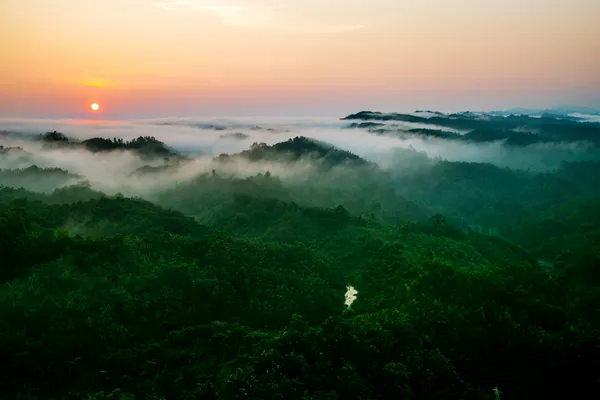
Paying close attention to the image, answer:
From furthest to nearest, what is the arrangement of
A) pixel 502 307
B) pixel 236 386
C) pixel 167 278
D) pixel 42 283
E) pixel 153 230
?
pixel 153 230 → pixel 167 278 → pixel 502 307 → pixel 42 283 → pixel 236 386

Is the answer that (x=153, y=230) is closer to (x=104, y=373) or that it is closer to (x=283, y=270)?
(x=283, y=270)

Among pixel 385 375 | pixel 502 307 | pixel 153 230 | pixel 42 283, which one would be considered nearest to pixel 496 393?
pixel 385 375

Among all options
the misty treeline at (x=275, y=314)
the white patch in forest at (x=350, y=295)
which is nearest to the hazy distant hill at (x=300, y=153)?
the misty treeline at (x=275, y=314)

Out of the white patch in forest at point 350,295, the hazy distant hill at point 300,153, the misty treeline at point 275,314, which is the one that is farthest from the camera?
the hazy distant hill at point 300,153

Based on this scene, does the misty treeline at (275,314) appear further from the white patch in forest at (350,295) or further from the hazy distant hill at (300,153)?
the hazy distant hill at (300,153)

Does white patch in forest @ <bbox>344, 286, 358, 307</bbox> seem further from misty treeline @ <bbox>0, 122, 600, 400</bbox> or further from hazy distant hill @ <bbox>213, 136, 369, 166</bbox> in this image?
hazy distant hill @ <bbox>213, 136, 369, 166</bbox>

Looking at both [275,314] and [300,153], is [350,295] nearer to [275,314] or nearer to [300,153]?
[275,314]

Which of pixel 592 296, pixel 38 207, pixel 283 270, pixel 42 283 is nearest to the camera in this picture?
pixel 42 283

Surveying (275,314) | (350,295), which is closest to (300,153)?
(350,295)
